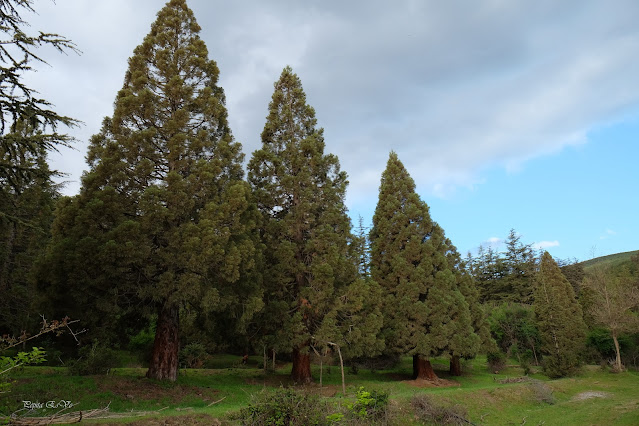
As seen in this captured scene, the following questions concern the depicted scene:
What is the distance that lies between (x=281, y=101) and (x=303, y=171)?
4.85 metres

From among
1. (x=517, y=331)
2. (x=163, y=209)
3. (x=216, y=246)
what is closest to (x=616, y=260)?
(x=517, y=331)

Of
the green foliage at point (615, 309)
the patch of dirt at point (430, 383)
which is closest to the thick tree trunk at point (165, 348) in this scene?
the patch of dirt at point (430, 383)

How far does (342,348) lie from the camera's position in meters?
17.3

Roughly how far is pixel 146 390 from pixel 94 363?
2526 mm

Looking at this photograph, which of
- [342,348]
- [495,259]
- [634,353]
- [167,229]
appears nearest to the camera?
[167,229]

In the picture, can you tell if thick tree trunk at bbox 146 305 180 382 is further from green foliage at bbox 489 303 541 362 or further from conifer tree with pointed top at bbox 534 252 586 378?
green foliage at bbox 489 303 541 362

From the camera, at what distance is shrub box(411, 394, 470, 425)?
11.7 metres

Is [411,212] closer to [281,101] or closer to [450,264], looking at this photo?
[450,264]

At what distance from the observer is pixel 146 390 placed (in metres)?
11.9

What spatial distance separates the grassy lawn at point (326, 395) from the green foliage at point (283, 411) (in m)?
1.80

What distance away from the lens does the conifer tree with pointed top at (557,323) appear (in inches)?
905

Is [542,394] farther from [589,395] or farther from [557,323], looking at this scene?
[557,323]

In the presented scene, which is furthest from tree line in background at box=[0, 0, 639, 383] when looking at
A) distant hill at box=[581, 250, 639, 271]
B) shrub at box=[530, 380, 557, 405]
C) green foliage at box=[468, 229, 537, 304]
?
distant hill at box=[581, 250, 639, 271]

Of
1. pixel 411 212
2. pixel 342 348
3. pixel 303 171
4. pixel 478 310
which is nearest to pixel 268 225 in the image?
pixel 303 171
